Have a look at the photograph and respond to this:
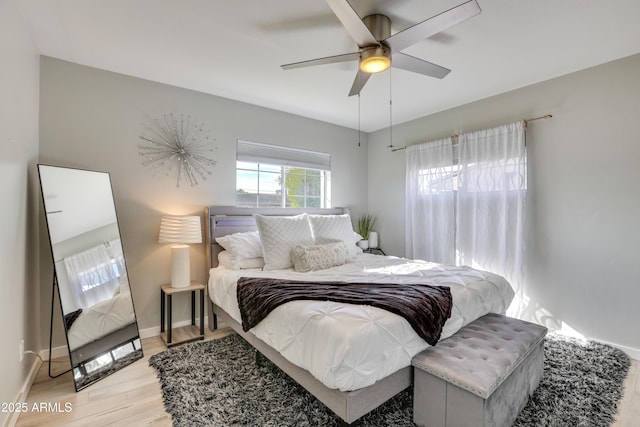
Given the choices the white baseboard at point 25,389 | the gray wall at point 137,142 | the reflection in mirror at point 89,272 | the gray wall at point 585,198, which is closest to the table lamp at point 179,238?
the gray wall at point 137,142

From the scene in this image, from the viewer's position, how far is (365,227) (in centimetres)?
482

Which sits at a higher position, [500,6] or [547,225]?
[500,6]

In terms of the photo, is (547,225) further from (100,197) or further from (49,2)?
(49,2)

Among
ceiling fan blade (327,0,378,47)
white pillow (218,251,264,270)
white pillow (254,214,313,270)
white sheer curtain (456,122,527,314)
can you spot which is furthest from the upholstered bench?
ceiling fan blade (327,0,378,47)

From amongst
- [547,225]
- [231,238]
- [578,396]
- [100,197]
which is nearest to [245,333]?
[231,238]

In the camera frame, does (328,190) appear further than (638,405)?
Yes

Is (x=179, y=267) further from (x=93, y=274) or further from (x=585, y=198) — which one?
(x=585, y=198)

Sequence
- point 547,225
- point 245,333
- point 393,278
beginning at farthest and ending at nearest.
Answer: point 547,225 → point 393,278 → point 245,333

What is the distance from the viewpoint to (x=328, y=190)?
4.65 metres

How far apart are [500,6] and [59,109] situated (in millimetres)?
3598

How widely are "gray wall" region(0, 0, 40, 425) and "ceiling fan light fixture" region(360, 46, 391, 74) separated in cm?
213

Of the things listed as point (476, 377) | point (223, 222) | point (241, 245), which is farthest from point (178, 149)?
point (476, 377)

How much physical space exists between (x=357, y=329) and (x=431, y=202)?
2921 mm

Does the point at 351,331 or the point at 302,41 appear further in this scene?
Result: the point at 302,41
